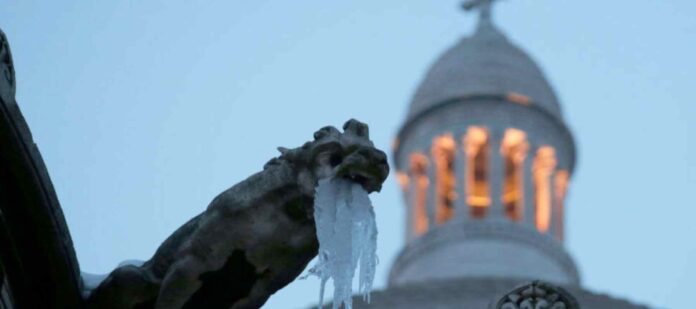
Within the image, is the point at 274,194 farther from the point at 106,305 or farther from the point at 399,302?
the point at 399,302

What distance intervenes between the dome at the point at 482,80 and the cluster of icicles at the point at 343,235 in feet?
156

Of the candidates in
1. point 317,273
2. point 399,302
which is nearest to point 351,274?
point 317,273

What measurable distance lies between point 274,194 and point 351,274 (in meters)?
0.32

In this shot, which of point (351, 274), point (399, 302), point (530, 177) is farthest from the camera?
point (530, 177)

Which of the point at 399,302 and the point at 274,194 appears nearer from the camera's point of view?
the point at 274,194

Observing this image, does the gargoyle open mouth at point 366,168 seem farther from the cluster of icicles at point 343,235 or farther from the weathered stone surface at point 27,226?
the weathered stone surface at point 27,226

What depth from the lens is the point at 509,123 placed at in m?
54.8

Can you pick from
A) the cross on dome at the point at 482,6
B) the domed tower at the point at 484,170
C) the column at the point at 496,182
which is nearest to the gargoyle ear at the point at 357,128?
the domed tower at the point at 484,170

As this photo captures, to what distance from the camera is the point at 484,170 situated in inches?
2158

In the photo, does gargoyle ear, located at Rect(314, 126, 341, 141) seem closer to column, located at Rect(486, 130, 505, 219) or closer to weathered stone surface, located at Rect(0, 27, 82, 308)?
weathered stone surface, located at Rect(0, 27, 82, 308)

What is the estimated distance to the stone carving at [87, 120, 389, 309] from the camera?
750 centimetres

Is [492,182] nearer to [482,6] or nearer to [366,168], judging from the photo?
[482,6]

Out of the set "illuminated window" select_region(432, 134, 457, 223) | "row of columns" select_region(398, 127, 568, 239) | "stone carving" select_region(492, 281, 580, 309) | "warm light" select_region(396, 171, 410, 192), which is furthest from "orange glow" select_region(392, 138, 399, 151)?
"stone carving" select_region(492, 281, 580, 309)

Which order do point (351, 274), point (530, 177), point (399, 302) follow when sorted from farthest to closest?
point (530, 177) < point (399, 302) < point (351, 274)
